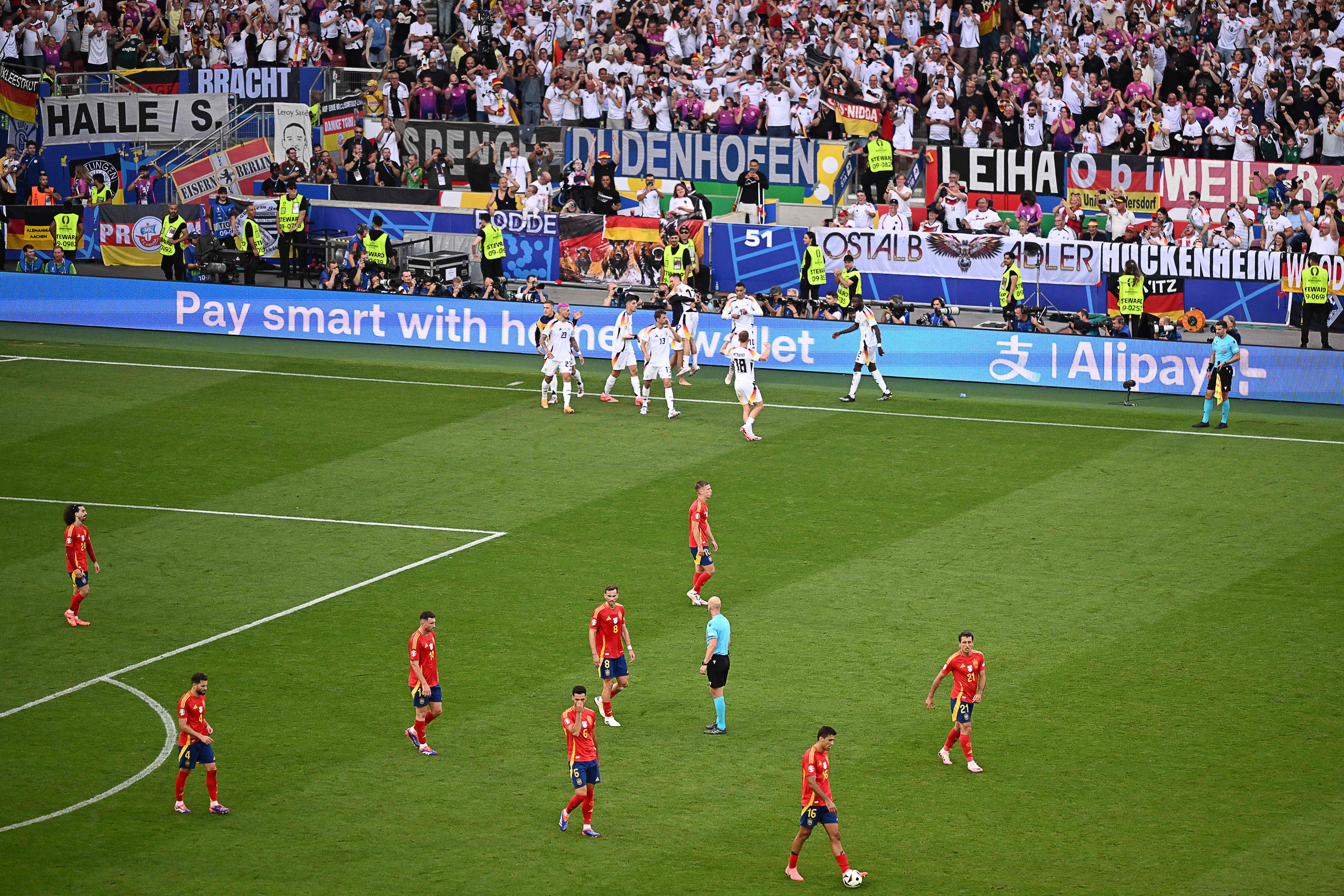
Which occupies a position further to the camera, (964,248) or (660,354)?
(964,248)

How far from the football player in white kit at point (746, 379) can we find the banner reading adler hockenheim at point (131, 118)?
22679mm

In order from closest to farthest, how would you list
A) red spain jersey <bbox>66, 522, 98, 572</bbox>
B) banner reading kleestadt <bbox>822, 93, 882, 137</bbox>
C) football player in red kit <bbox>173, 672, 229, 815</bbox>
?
football player in red kit <bbox>173, 672, 229, 815</bbox>
red spain jersey <bbox>66, 522, 98, 572</bbox>
banner reading kleestadt <bbox>822, 93, 882, 137</bbox>

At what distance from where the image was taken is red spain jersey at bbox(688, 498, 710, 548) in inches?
906

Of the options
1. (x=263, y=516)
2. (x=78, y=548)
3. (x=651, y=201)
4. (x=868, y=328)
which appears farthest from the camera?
(x=651, y=201)

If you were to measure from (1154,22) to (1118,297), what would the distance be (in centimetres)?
1152

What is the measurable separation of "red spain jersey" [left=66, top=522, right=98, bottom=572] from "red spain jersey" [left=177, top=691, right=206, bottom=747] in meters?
6.14

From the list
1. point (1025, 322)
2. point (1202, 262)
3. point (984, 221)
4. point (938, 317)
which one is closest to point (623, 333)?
point (938, 317)

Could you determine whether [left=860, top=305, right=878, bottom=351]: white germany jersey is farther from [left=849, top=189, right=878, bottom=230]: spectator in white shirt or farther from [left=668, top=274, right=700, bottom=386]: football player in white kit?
[left=849, top=189, right=878, bottom=230]: spectator in white shirt

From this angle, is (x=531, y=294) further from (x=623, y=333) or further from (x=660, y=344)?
(x=660, y=344)

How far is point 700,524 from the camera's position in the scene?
910 inches

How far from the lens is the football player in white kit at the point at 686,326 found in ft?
112

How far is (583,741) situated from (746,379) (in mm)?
15218

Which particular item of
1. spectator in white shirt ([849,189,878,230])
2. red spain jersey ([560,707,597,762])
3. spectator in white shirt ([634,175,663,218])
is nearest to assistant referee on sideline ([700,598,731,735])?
red spain jersey ([560,707,597,762])

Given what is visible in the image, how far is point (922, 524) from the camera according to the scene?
26.6 m
